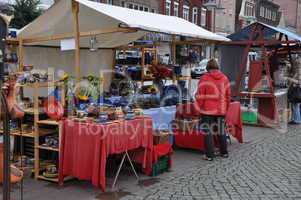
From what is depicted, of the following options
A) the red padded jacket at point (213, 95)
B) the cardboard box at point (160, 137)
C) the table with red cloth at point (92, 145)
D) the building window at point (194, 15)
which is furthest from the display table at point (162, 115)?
the building window at point (194, 15)

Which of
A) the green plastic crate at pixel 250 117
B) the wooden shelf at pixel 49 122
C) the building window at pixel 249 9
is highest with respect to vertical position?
the building window at pixel 249 9

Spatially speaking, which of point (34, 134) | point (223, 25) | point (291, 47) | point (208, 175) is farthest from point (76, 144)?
point (223, 25)

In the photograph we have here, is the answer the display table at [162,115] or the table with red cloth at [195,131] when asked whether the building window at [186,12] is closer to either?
the table with red cloth at [195,131]

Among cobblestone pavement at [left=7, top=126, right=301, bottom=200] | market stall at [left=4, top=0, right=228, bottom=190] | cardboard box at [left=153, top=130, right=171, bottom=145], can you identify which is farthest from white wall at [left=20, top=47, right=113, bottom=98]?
cobblestone pavement at [left=7, top=126, right=301, bottom=200]

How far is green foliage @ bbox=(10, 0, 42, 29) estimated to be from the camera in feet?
59.9

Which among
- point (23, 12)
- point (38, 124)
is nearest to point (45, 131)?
point (38, 124)

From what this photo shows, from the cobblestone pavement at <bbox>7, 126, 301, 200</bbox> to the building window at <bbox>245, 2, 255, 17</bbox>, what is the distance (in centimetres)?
4504

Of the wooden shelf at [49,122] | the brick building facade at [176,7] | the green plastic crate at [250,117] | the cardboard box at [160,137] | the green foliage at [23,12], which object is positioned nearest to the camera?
the wooden shelf at [49,122]

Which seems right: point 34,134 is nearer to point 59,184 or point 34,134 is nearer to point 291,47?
point 59,184

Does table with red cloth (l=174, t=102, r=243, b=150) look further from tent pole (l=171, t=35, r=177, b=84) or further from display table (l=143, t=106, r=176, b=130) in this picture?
tent pole (l=171, t=35, r=177, b=84)

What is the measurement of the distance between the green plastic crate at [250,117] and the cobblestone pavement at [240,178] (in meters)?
3.05

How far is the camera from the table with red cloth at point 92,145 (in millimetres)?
5730

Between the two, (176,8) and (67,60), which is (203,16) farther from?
(67,60)

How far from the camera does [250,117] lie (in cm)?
1211
